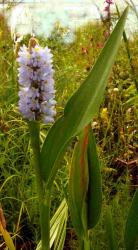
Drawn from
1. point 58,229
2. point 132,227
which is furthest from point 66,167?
point 132,227

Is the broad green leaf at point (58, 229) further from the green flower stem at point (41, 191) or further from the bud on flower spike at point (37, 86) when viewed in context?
the bud on flower spike at point (37, 86)

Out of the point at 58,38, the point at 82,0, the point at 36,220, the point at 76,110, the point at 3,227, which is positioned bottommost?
the point at 36,220

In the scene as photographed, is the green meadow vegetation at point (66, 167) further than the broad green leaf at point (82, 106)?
Yes

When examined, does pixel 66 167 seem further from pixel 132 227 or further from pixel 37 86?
pixel 37 86

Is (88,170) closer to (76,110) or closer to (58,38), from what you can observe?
(76,110)

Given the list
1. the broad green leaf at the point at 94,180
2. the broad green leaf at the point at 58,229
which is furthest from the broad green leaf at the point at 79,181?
the broad green leaf at the point at 58,229

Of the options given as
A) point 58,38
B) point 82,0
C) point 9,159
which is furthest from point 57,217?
point 82,0
